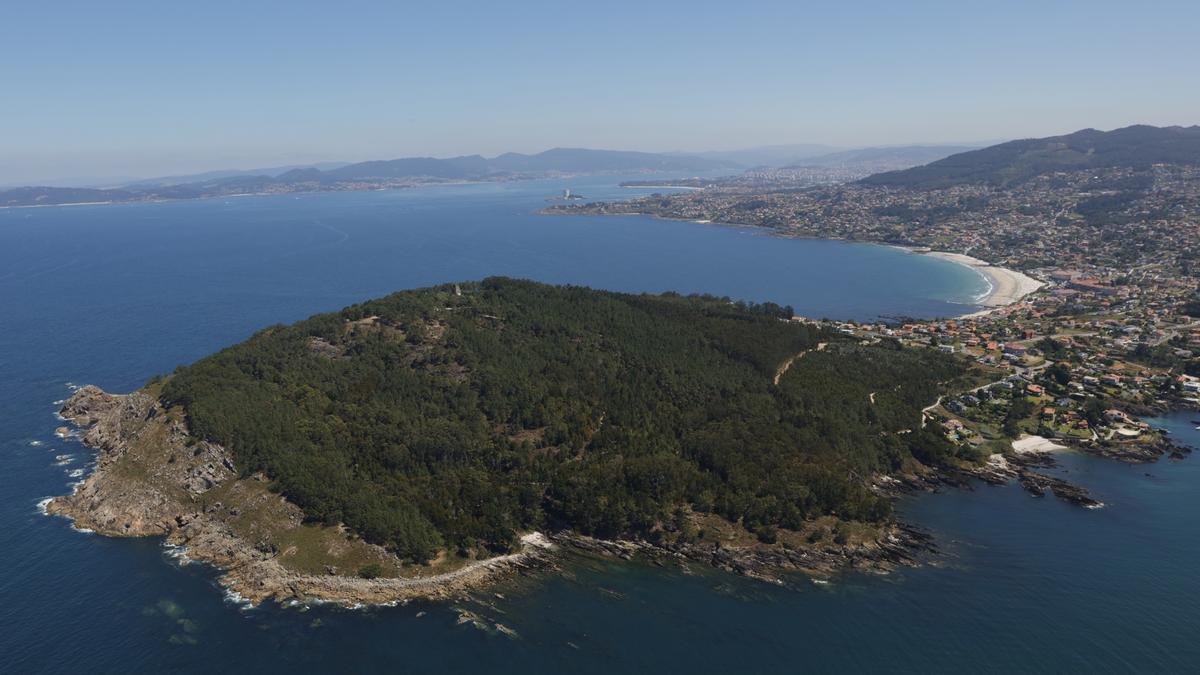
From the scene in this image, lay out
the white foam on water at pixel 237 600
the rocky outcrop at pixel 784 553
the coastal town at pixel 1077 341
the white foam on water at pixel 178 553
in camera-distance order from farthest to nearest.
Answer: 1. the coastal town at pixel 1077 341
2. the white foam on water at pixel 178 553
3. the rocky outcrop at pixel 784 553
4. the white foam on water at pixel 237 600

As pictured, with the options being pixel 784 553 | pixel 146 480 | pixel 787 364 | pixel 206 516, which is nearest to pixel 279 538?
pixel 206 516

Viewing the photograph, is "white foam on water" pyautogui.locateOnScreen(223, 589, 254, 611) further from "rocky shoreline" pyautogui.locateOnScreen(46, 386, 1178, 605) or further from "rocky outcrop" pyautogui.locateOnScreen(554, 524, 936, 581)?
"rocky outcrop" pyautogui.locateOnScreen(554, 524, 936, 581)

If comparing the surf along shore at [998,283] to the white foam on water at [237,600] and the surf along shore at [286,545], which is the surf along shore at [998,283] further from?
the white foam on water at [237,600]

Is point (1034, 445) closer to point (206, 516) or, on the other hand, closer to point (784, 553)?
point (784, 553)

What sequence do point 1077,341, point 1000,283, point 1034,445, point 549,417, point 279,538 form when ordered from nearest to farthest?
point 279,538 → point 549,417 → point 1034,445 → point 1077,341 → point 1000,283

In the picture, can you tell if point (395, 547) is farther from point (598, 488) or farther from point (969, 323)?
point (969, 323)

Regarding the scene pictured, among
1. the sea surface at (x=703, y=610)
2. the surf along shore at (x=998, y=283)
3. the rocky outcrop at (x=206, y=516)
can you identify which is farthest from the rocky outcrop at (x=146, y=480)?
the surf along shore at (x=998, y=283)
